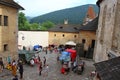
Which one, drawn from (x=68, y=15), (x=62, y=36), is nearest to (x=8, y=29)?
(x=62, y=36)

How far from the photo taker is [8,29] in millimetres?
23922

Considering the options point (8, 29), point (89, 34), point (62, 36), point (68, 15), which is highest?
point (68, 15)

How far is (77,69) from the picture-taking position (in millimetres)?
24000

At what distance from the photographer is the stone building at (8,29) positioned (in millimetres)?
22562

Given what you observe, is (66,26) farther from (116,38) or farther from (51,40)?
(116,38)

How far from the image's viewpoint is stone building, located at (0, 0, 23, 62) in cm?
2256

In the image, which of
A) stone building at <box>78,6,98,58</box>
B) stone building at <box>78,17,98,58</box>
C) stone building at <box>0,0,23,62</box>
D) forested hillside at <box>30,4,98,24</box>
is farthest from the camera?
forested hillside at <box>30,4,98,24</box>

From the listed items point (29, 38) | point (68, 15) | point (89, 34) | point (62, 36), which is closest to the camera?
point (89, 34)

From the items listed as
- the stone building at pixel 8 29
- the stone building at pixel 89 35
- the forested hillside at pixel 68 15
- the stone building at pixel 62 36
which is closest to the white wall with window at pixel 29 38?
the stone building at pixel 62 36

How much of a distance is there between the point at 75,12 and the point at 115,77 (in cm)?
14925

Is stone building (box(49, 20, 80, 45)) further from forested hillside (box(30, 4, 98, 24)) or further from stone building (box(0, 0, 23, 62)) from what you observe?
forested hillside (box(30, 4, 98, 24))

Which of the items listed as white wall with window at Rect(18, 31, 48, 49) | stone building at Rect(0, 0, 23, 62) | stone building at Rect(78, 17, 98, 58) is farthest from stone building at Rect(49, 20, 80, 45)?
stone building at Rect(0, 0, 23, 62)

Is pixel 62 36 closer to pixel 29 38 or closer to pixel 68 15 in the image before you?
pixel 29 38

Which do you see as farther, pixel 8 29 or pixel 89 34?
pixel 89 34
